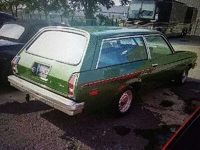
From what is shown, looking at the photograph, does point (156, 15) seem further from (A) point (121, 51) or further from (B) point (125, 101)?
(B) point (125, 101)

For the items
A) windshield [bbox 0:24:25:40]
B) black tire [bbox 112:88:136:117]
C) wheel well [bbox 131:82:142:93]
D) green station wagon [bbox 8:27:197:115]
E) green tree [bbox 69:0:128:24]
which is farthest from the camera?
green tree [bbox 69:0:128:24]

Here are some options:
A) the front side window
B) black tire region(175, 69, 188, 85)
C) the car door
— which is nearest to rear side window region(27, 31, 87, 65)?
the car door

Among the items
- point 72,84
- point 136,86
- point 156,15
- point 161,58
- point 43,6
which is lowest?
point 136,86

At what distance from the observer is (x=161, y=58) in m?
4.35

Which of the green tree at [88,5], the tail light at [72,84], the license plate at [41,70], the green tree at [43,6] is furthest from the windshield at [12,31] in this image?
the green tree at [88,5]

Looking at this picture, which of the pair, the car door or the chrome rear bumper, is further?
the car door

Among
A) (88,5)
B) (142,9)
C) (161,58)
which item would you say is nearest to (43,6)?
(88,5)

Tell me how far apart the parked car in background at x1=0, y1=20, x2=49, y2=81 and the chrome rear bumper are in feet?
3.23

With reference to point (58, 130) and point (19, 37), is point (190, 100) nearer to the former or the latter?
point (58, 130)

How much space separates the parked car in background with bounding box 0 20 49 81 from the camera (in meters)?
4.44

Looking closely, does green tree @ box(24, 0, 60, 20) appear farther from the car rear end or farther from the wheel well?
the wheel well

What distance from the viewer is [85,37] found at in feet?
10.4

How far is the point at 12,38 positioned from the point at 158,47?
3.80 metres

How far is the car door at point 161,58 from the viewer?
4.19m
